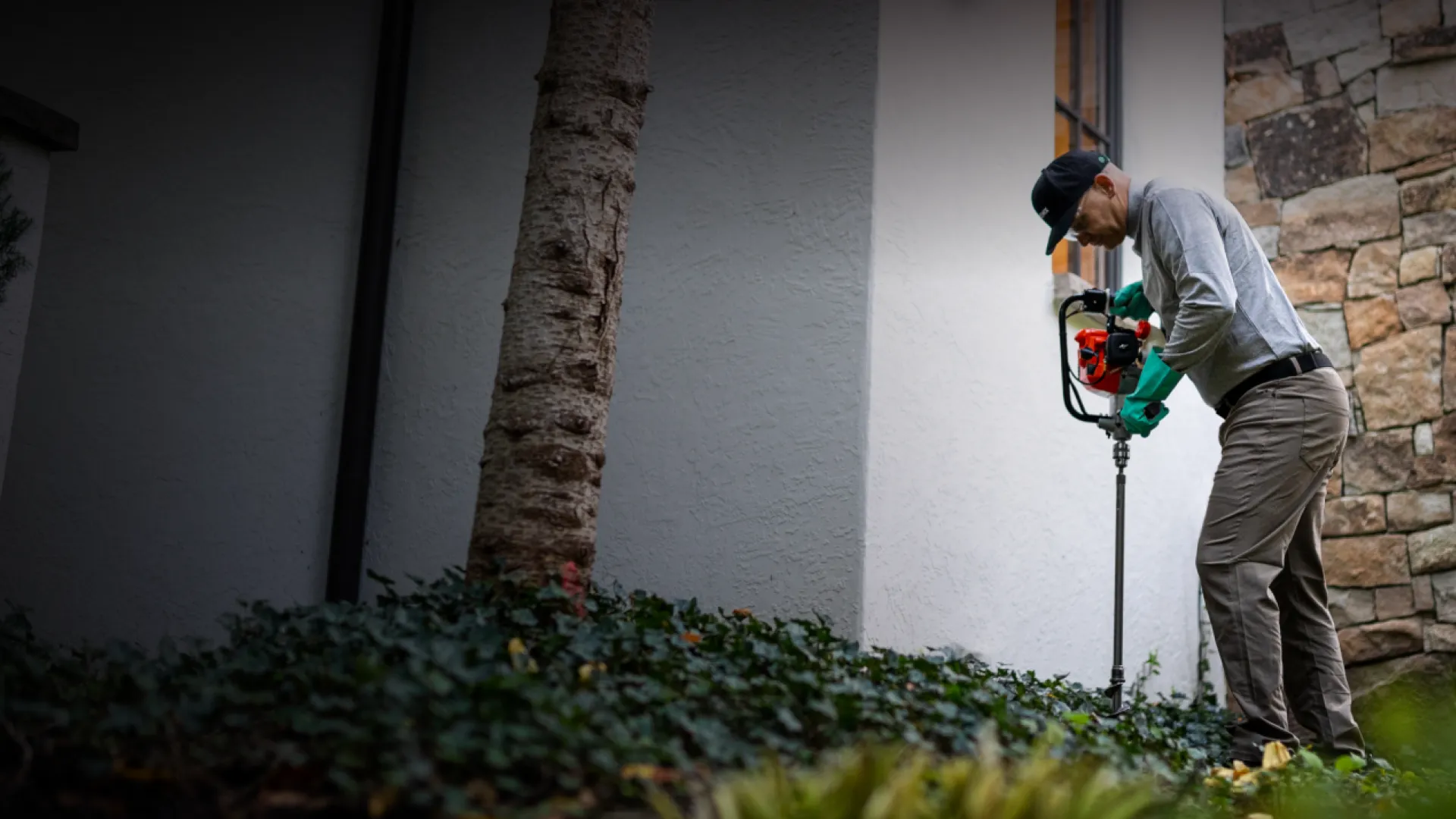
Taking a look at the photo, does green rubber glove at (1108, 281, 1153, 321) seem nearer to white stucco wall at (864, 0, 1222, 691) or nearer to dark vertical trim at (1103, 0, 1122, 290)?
white stucco wall at (864, 0, 1222, 691)

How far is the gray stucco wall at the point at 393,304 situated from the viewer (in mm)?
3564

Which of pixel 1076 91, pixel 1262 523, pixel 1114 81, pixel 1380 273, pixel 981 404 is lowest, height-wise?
pixel 1262 523

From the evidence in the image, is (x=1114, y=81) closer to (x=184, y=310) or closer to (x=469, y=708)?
(x=184, y=310)

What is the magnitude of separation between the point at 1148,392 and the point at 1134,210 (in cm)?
53

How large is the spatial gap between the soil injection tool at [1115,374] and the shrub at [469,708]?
3.20 ft

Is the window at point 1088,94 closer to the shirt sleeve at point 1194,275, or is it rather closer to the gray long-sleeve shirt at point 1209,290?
the gray long-sleeve shirt at point 1209,290

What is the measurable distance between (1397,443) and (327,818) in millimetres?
4872

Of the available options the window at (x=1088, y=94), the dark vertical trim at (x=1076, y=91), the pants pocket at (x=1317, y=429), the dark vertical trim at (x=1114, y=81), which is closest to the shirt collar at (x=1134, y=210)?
the pants pocket at (x=1317, y=429)

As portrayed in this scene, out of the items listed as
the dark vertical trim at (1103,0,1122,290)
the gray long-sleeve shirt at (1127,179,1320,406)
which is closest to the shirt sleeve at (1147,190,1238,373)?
the gray long-sleeve shirt at (1127,179,1320,406)

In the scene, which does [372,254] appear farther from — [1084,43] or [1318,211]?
[1318,211]

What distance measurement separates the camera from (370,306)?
13.0 ft

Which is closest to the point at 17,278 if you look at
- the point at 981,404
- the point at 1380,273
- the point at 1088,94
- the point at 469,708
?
the point at 469,708

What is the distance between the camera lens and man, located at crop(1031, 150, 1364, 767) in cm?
323

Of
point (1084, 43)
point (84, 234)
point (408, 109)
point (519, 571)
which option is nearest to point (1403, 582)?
point (1084, 43)
